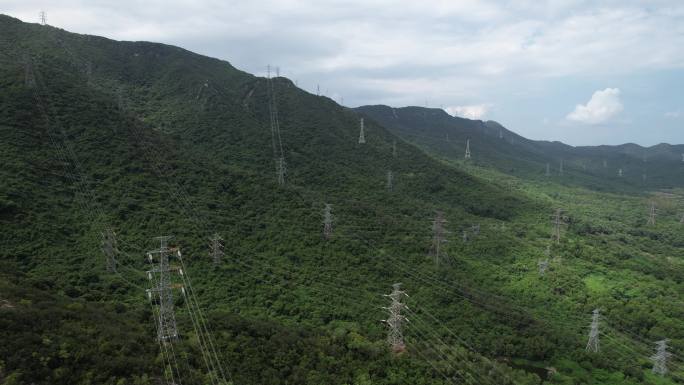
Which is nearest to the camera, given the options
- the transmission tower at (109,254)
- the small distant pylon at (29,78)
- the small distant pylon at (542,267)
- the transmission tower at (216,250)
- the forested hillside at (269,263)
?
the forested hillside at (269,263)

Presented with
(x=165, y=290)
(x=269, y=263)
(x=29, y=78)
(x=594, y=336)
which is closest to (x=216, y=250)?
(x=269, y=263)

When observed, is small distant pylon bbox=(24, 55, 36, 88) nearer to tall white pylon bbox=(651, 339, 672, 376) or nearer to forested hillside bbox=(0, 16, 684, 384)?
forested hillside bbox=(0, 16, 684, 384)

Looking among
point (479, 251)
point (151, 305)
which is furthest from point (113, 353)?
point (479, 251)

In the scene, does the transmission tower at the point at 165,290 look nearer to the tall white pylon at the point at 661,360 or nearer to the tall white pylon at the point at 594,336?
the tall white pylon at the point at 594,336

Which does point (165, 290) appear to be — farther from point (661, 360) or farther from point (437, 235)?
point (661, 360)

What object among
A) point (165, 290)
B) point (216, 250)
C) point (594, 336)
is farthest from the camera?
point (216, 250)

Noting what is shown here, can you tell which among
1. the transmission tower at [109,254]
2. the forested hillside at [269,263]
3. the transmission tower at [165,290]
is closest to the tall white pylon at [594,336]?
the forested hillside at [269,263]

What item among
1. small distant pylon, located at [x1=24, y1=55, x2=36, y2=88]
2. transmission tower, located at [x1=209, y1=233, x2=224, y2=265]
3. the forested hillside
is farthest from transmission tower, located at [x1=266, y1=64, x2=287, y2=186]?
small distant pylon, located at [x1=24, y1=55, x2=36, y2=88]

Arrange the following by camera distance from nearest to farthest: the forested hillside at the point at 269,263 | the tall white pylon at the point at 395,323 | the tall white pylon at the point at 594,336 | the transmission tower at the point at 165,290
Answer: the transmission tower at the point at 165,290 < the forested hillside at the point at 269,263 < the tall white pylon at the point at 395,323 < the tall white pylon at the point at 594,336
